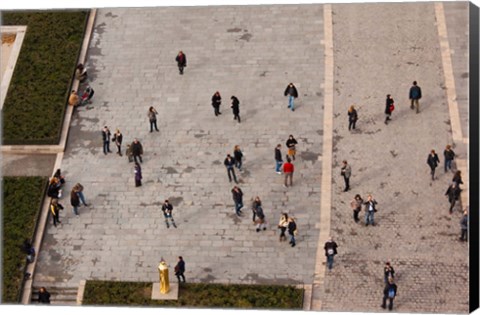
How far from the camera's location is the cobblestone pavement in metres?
52.9

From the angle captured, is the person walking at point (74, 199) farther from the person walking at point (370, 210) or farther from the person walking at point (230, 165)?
the person walking at point (370, 210)

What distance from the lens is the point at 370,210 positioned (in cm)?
5431

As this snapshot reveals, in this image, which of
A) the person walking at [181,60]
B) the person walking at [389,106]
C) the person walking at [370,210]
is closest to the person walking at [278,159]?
the person walking at [370,210]

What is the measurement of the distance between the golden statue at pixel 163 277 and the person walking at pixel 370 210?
775 centimetres

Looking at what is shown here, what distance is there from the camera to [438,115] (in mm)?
59344

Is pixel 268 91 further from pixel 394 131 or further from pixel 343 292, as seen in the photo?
pixel 343 292

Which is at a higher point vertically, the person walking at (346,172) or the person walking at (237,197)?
the person walking at (346,172)

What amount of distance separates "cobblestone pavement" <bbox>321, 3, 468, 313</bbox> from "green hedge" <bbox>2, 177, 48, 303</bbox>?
37.5ft

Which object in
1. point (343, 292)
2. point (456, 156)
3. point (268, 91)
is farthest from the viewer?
point (268, 91)

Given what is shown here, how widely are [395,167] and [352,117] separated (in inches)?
107

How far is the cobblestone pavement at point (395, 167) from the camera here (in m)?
52.9

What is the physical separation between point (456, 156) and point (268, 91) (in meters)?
8.62

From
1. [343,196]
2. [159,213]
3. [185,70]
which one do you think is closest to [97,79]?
[185,70]

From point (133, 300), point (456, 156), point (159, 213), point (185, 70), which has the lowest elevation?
point (133, 300)
